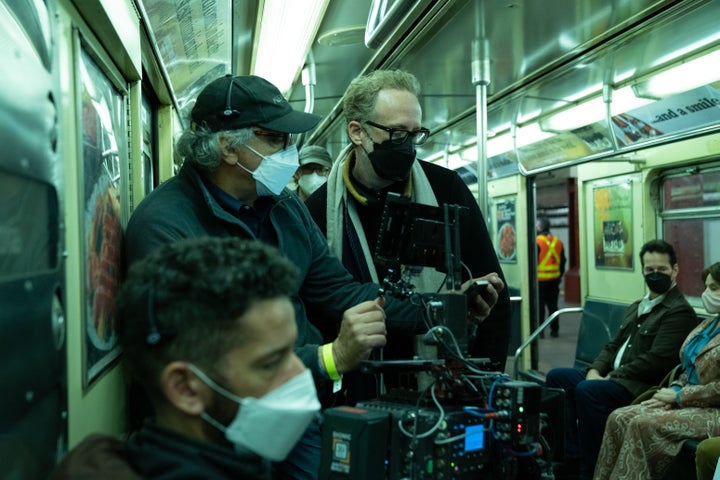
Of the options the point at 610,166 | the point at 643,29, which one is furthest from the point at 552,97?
the point at 643,29

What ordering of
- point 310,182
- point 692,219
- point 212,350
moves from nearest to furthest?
point 212,350
point 310,182
point 692,219

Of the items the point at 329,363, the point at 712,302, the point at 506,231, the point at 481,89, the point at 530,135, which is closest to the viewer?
the point at 329,363

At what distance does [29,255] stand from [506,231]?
8775 millimetres

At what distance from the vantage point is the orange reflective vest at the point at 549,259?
1295 centimetres

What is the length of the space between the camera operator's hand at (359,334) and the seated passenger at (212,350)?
2.40 ft

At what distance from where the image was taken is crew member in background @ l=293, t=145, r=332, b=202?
526 centimetres

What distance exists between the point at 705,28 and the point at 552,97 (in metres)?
2.29

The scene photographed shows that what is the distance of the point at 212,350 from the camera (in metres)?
1.28

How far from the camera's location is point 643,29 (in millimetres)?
5227

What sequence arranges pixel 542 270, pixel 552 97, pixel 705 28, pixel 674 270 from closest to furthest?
pixel 705 28
pixel 674 270
pixel 552 97
pixel 542 270

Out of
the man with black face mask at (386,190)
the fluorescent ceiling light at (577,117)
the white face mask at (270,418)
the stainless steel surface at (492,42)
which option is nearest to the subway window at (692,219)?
the fluorescent ceiling light at (577,117)

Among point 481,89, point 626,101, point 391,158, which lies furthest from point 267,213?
point 626,101

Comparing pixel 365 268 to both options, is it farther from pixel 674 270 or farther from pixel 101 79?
pixel 674 270

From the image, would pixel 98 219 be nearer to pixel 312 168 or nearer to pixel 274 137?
pixel 274 137
